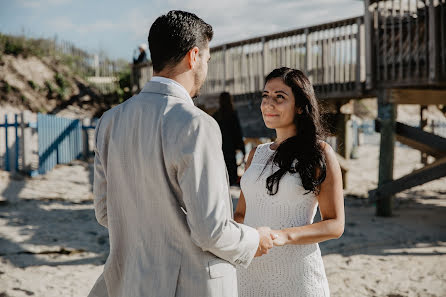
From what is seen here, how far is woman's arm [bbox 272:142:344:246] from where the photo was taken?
2238 mm

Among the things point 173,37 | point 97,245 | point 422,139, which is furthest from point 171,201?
point 422,139

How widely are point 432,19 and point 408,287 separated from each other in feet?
15.3

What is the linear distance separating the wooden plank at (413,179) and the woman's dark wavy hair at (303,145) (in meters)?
5.95

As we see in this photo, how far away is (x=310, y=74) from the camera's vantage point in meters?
9.77

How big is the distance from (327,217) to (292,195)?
20 cm

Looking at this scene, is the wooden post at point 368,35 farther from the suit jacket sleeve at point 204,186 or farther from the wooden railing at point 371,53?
the suit jacket sleeve at point 204,186

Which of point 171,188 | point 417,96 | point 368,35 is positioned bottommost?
point 171,188

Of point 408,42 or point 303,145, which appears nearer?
point 303,145

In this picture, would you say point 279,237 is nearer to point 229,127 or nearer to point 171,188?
point 171,188

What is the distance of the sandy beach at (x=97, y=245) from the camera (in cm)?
489

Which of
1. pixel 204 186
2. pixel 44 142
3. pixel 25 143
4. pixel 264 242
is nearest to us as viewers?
pixel 204 186

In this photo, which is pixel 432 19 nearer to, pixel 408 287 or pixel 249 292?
pixel 408 287

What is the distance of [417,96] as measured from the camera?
31.3 feet

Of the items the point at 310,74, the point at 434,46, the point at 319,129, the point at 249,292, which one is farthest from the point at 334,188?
the point at 310,74
